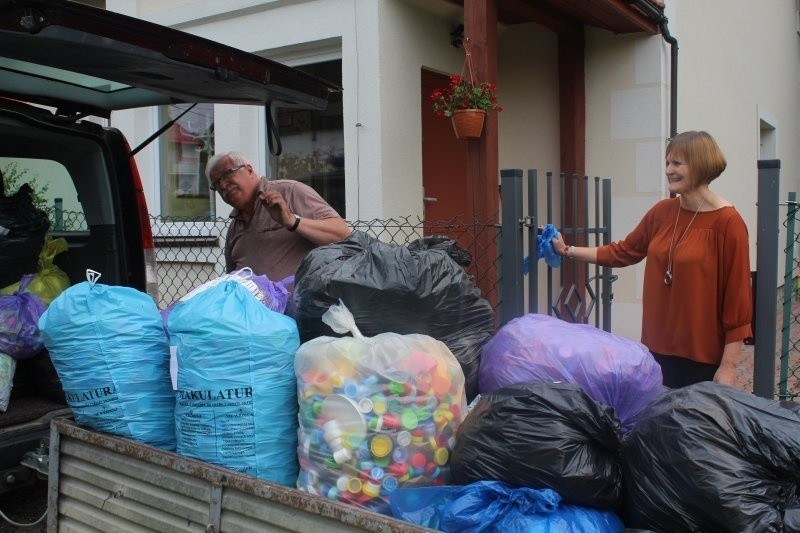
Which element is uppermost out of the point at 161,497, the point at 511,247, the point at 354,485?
the point at 511,247

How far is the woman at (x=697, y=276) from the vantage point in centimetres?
267

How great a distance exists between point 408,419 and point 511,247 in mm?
1768

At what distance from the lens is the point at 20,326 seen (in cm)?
333

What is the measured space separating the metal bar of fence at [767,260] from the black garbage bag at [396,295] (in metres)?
1.27

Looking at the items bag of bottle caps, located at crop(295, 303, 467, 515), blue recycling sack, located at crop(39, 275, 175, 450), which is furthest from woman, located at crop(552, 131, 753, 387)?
blue recycling sack, located at crop(39, 275, 175, 450)

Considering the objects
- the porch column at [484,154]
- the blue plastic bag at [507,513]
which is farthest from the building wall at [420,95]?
the blue plastic bag at [507,513]

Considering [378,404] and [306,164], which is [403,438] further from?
[306,164]

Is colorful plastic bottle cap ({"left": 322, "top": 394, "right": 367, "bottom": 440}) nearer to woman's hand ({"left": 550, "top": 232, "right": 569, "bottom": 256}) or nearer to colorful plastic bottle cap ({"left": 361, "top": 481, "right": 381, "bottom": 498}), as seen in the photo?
colorful plastic bottle cap ({"left": 361, "top": 481, "right": 381, "bottom": 498})

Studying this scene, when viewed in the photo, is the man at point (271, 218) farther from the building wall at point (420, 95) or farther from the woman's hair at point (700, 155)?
the building wall at point (420, 95)

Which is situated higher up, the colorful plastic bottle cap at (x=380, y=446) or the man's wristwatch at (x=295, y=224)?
the man's wristwatch at (x=295, y=224)

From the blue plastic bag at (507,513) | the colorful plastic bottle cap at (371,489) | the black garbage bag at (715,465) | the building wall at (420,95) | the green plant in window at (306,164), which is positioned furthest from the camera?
the green plant in window at (306,164)

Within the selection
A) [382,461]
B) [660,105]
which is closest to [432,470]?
[382,461]

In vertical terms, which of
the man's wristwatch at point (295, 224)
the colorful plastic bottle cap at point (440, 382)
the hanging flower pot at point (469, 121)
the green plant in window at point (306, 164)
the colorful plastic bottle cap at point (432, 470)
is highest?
the hanging flower pot at point (469, 121)

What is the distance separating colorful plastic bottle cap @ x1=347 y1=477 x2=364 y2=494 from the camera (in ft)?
6.40
